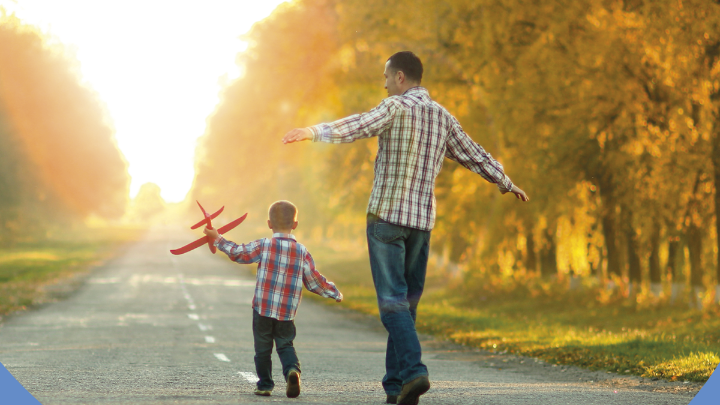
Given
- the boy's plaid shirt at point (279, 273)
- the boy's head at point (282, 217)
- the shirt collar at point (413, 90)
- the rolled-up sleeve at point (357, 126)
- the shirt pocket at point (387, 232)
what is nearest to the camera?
the rolled-up sleeve at point (357, 126)

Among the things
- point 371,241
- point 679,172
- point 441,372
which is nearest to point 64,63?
point 679,172

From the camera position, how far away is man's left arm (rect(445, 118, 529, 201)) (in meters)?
6.89

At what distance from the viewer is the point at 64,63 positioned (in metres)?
45.2

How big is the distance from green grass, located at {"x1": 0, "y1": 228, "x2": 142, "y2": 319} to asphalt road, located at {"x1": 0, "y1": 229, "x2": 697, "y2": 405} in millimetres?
1872

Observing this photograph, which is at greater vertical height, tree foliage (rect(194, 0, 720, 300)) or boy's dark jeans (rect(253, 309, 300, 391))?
tree foliage (rect(194, 0, 720, 300))

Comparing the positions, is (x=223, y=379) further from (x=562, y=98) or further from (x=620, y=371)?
(x=562, y=98)

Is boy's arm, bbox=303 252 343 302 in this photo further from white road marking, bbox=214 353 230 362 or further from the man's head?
white road marking, bbox=214 353 230 362

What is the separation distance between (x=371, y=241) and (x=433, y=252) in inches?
1154

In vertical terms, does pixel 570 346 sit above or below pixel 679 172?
below

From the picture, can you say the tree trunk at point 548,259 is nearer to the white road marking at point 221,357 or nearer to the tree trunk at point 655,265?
the tree trunk at point 655,265

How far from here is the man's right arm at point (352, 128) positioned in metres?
5.93

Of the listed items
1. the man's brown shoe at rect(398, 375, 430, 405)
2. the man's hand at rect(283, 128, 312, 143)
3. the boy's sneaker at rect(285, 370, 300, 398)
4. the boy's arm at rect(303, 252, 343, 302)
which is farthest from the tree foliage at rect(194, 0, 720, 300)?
the man's hand at rect(283, 128, 312, 143)

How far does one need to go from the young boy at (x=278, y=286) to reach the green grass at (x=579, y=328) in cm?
433

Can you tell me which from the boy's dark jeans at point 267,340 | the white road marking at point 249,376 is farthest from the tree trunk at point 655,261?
the boy's dark jeans at point 267,340
